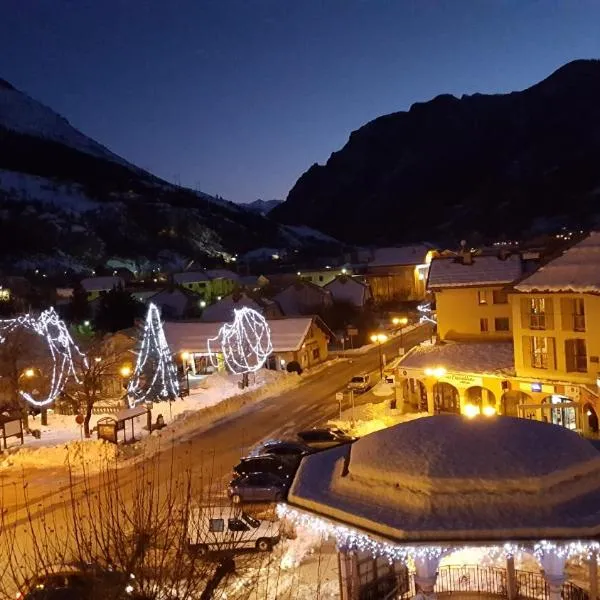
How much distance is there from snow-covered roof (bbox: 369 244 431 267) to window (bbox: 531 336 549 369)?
65342 millimetres

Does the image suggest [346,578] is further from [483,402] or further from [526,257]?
[526,257]

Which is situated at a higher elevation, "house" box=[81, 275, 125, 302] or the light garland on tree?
"house" box=[81, 275, 125, 302]

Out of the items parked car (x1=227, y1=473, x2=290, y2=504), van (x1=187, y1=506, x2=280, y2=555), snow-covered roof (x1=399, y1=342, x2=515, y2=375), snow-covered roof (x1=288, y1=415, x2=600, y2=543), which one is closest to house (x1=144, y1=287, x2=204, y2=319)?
snow-covered roof (x1=399, y1=342, x2=515, y2=375)

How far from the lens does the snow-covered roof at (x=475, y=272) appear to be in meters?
34.2

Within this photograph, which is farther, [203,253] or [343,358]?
[203,253]

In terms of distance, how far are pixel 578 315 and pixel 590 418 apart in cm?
393

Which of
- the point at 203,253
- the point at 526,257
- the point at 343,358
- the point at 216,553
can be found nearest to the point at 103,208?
the point at 203,253

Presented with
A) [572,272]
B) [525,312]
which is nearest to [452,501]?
[572,272]

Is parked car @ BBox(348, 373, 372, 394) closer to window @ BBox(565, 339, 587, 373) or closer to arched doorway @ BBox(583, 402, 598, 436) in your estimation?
window @ BBox(565, 339, 587, 373)

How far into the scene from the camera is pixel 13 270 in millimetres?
118688

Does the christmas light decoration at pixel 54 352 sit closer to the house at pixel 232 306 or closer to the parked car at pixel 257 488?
the parked car at pixel 257 488

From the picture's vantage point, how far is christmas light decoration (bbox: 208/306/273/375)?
4303cm

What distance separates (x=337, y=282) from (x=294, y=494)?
62544 mm

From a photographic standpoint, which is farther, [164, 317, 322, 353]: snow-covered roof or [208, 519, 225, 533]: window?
[164, 317, 322, 353]: snow-covered roof
